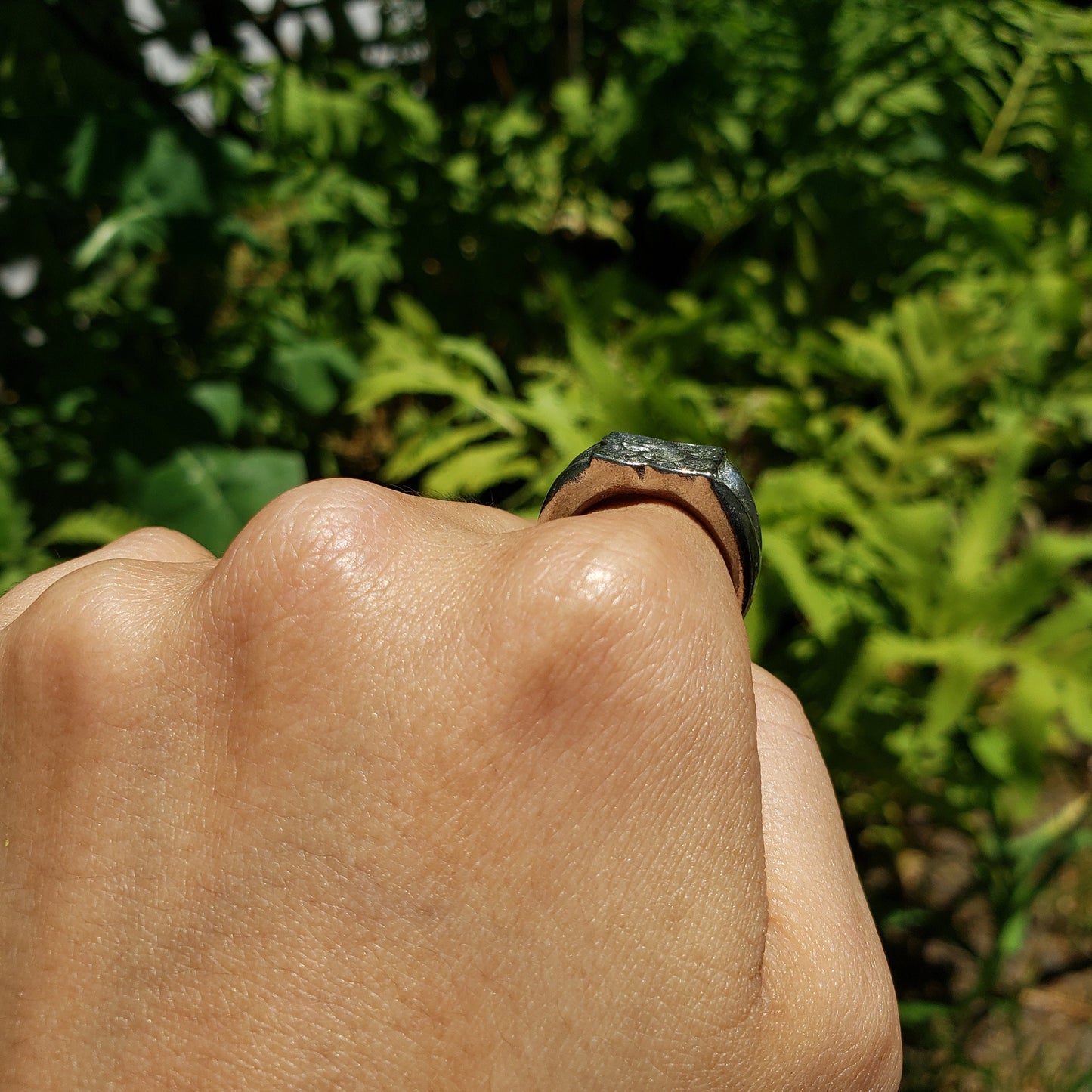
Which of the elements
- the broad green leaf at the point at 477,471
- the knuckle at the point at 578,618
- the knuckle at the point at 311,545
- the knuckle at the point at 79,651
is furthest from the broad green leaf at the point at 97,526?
the knuckle at the point at 578,618

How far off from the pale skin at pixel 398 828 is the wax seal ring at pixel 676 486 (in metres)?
0.07

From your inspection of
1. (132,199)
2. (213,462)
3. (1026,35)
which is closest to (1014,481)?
(1026,35)

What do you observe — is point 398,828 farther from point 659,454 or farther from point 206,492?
point 206,492

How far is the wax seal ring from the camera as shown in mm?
710

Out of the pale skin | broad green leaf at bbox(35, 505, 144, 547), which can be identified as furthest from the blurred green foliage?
the pale skin

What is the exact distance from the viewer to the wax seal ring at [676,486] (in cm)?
71

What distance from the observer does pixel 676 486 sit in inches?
27.9

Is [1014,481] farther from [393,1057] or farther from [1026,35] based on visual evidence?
[393,1057]

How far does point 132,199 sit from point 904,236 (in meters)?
2.28

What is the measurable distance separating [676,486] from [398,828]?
1.14ft

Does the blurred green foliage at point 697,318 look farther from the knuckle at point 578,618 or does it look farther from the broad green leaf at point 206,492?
the knuckle at point 578,618

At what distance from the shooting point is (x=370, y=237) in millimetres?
2459

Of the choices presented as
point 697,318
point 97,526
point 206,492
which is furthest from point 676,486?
point 697,318

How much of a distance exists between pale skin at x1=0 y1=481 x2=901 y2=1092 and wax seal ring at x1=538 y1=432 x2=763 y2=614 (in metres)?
0.07
